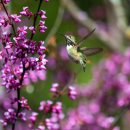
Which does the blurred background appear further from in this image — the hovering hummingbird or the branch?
the hovering hummingbird

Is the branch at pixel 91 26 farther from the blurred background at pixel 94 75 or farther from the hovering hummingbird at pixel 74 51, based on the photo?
the hovering hummingbird at pixel 74 51

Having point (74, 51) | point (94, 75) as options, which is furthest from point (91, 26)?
point (74, 51)

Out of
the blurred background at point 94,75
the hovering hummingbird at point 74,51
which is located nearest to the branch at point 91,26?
the blurred background at point 94,75

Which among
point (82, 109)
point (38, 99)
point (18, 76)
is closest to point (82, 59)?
point (18, 76)

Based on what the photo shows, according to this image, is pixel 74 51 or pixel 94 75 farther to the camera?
pixel 94 75

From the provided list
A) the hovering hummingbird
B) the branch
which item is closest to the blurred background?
the branch

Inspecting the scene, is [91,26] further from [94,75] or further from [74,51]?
[74,51]

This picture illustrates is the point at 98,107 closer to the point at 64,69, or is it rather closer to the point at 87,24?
the point at 64,69

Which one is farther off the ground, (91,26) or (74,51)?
(74,51)

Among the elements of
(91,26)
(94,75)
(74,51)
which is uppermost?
(74,51)
